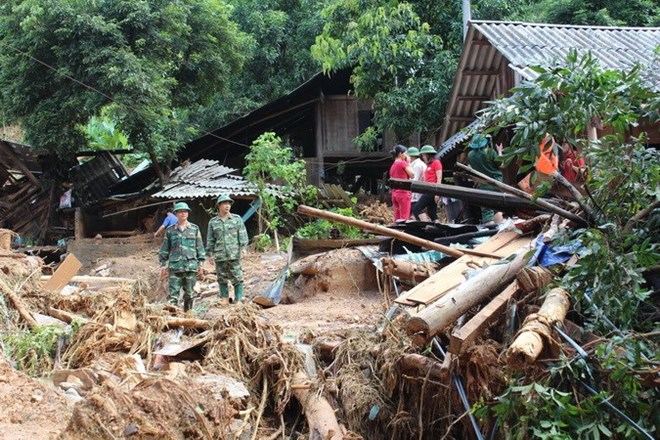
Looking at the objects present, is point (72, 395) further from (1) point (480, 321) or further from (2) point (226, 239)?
(2) point (226, 239)

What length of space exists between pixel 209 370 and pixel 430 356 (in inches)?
84.4

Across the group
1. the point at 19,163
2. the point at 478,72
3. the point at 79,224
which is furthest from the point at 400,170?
the point at 19,163

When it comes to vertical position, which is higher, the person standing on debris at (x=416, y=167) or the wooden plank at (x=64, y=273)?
the person standing on debris at (x=416, y=167)

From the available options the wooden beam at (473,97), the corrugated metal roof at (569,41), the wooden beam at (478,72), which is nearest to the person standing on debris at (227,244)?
the corrugated metal roof at (569,41)

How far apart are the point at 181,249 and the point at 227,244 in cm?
61

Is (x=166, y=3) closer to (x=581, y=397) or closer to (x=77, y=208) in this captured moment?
(x=77, y=208)

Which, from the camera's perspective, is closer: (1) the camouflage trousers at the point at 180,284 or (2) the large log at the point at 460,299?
(2) the large log at the point at 460,299

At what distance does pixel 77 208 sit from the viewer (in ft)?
65.7

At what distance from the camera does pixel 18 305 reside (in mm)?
8281

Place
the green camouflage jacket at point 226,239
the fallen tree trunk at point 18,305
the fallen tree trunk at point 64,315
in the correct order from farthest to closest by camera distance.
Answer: the green camouflage jacket at point 226,239 < the fallen tree trunk at point 64,315 < the fallen tree trunk at point 18,305

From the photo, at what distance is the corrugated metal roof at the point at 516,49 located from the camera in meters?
11.7

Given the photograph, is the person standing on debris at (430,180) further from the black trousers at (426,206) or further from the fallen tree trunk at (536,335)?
the fallen tree trunk at (536,335)

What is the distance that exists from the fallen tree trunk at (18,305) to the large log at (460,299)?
473cm

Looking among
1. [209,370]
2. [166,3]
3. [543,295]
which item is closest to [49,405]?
[209,370]
